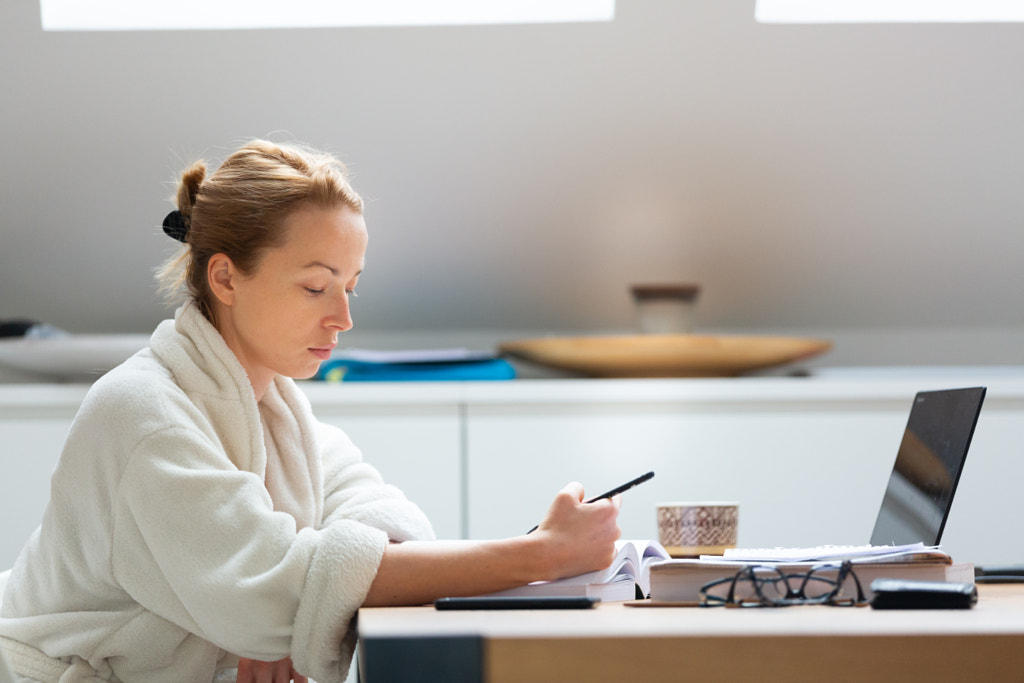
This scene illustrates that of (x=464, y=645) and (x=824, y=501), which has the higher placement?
(x=824, y=501)

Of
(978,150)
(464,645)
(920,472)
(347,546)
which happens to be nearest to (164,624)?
(347,546)

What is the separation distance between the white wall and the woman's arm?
1505mm

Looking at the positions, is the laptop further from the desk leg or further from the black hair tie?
the black hair tie

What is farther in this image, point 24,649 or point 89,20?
point 89,20

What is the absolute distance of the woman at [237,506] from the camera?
1021mm

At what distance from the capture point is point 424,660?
0.73 meters

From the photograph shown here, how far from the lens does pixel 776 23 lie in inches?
91.0

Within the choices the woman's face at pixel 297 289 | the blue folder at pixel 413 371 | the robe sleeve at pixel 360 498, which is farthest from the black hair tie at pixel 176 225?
the blue folder at pixel 413 371

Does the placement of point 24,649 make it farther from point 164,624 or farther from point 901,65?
point 901,65

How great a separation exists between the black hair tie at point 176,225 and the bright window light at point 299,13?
3.48 ft

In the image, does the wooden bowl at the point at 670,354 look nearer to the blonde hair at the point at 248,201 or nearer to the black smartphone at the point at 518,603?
the blonde hair at the point at 248,201

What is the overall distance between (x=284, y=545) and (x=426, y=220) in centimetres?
175

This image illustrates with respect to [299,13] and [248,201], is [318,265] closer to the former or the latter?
[248,201]

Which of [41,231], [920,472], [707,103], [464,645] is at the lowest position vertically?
[464,645]
